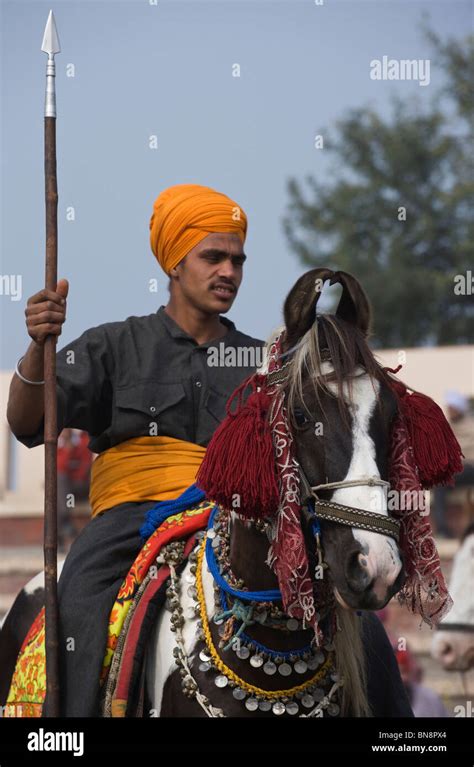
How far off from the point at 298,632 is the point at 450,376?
34.7ft

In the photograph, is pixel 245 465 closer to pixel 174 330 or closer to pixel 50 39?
pixel 174 330

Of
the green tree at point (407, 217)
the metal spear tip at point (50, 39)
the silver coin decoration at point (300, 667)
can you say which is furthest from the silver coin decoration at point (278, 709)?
the green tree at point (407, 217)

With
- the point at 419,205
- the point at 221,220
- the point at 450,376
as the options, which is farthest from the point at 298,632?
the point at 419,205

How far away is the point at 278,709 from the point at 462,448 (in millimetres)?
9767

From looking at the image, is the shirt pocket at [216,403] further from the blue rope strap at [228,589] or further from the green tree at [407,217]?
the green tree at [407,217]

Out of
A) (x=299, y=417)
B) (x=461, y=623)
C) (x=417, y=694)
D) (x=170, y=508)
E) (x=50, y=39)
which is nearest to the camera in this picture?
(x=299, y=417)

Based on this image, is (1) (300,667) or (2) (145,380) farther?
(2) (145,380)

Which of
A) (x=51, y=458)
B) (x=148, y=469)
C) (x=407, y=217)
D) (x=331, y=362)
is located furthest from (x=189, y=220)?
(x=407, y=217)

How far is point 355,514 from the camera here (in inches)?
167

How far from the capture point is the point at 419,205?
81.2ft

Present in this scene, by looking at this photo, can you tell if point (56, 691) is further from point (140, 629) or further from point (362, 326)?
point (362, 326)

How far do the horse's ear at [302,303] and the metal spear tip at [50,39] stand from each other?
1.50 m

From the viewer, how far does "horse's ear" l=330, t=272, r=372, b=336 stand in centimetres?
471

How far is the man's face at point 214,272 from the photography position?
19.0 ft
